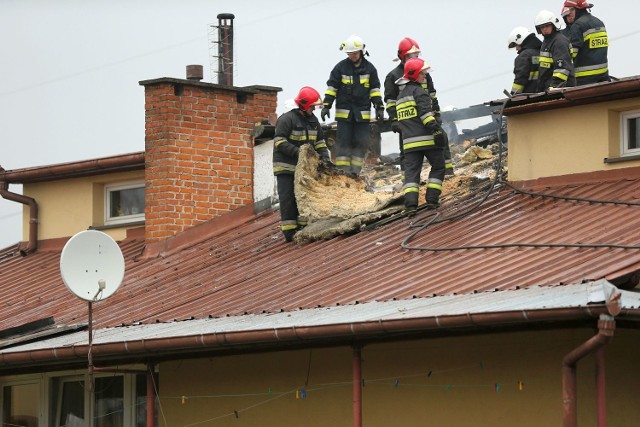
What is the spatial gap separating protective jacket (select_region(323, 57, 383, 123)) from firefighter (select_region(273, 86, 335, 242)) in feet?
3.82

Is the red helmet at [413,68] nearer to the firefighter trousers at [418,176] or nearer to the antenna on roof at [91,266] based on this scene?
the firefighter trousers at [418,176]

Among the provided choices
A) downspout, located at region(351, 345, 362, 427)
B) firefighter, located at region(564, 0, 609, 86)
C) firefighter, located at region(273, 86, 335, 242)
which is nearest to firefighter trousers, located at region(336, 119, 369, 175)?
firefighter, located at region(273, 86, 335, 242)

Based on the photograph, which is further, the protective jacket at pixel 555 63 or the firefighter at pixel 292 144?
the firefighter at pixel 292 144

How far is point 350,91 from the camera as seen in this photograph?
2036 centimetres

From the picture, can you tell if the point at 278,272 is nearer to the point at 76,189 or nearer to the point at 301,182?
the point at 301,182

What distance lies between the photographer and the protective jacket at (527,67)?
19078mm

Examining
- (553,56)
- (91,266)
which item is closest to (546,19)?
(553,56)

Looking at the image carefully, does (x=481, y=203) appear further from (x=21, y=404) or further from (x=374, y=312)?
(x=21, y=404)

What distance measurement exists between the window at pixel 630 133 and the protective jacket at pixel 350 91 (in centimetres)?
468

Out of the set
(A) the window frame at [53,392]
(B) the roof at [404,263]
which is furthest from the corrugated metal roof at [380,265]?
(A) the window frame at [53,392]

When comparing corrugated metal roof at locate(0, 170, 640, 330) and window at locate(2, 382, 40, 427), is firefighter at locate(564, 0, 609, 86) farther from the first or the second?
window at locate(2, 382, 40, 427)

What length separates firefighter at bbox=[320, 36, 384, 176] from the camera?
66.8 feet

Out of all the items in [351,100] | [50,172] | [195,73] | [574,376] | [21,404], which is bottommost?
[21,404]

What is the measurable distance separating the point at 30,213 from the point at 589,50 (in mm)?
8458
